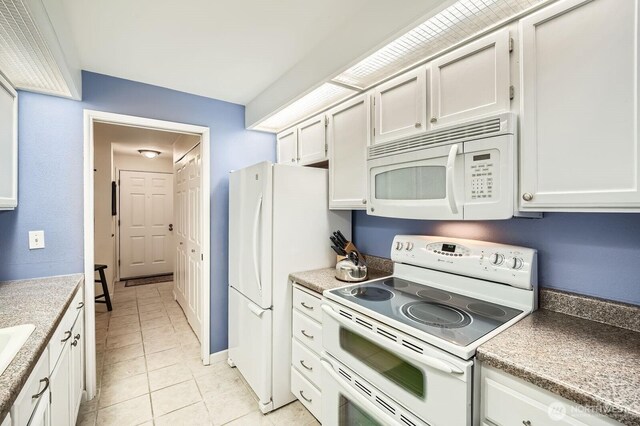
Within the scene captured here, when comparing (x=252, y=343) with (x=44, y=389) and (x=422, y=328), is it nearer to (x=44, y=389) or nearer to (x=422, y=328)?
(x=44, y=389)

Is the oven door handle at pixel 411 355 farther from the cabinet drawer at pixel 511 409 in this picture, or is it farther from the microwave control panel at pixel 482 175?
the microwave control panel at pixel 482 175

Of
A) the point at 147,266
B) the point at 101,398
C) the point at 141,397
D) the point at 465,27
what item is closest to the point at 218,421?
the point at 141,397

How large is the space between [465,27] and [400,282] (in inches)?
53.2

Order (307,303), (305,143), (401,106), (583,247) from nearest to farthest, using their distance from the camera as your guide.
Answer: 1. (583,247)
2. (401,106)
3. (307,303)
4. (305,143)

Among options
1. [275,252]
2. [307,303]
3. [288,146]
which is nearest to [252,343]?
[307,303]

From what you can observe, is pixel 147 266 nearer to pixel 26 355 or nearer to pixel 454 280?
pixel 26 355

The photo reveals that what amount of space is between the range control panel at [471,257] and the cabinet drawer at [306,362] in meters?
0.81

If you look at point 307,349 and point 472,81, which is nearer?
point 472,81

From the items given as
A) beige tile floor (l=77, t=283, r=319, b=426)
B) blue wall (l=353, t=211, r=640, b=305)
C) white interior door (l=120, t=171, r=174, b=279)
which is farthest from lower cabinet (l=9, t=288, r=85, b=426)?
white interior door (l=120, t=171, r=174, b=279)

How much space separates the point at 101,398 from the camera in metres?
2.10

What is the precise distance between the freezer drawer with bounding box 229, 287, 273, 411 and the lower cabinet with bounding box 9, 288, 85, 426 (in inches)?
40.0

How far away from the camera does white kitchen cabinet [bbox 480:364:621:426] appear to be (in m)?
0.79

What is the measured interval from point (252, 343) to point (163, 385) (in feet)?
2.71

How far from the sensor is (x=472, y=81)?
1308mm
